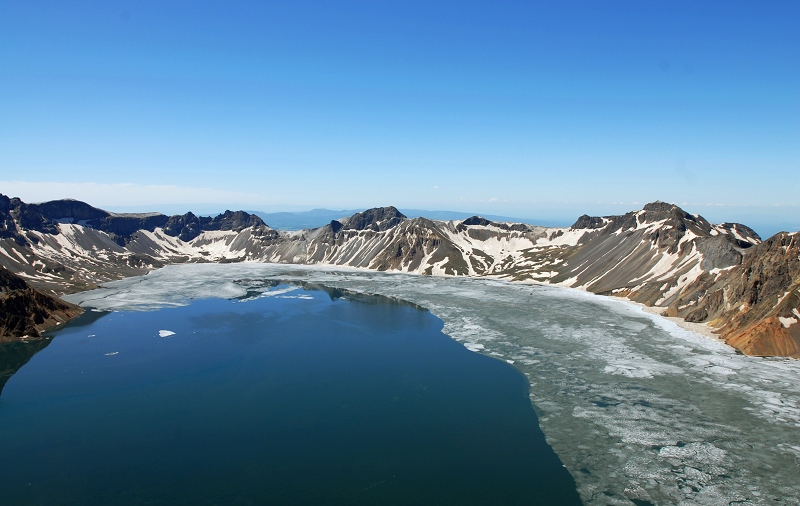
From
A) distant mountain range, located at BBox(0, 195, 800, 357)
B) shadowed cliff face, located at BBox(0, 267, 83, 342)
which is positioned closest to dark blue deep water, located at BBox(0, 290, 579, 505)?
shadowed cliff face, located at BBox(0, 267, 83, 342)

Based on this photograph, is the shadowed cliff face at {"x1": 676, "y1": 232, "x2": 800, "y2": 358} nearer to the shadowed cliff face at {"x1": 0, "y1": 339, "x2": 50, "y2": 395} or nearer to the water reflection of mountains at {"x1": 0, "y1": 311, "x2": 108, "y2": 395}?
the water reflection of mountains at {"x1": 0, "y1": 311, "x2": 108, "y2": 395}

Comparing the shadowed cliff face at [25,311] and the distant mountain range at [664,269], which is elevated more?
the distant mountain range at [664,269]

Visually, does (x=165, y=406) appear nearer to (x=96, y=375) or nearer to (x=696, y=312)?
Result: (x=96, y=375)

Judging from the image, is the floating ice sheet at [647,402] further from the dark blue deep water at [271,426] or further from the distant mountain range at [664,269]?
the distant mountain range at [664,269]

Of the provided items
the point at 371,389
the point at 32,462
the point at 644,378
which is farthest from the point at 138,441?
the point at 644,378

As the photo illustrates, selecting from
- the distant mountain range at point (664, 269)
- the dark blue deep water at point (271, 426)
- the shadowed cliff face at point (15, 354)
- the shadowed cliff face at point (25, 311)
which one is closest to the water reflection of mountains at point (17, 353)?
the shadowed cliff face at point (15, 354)
